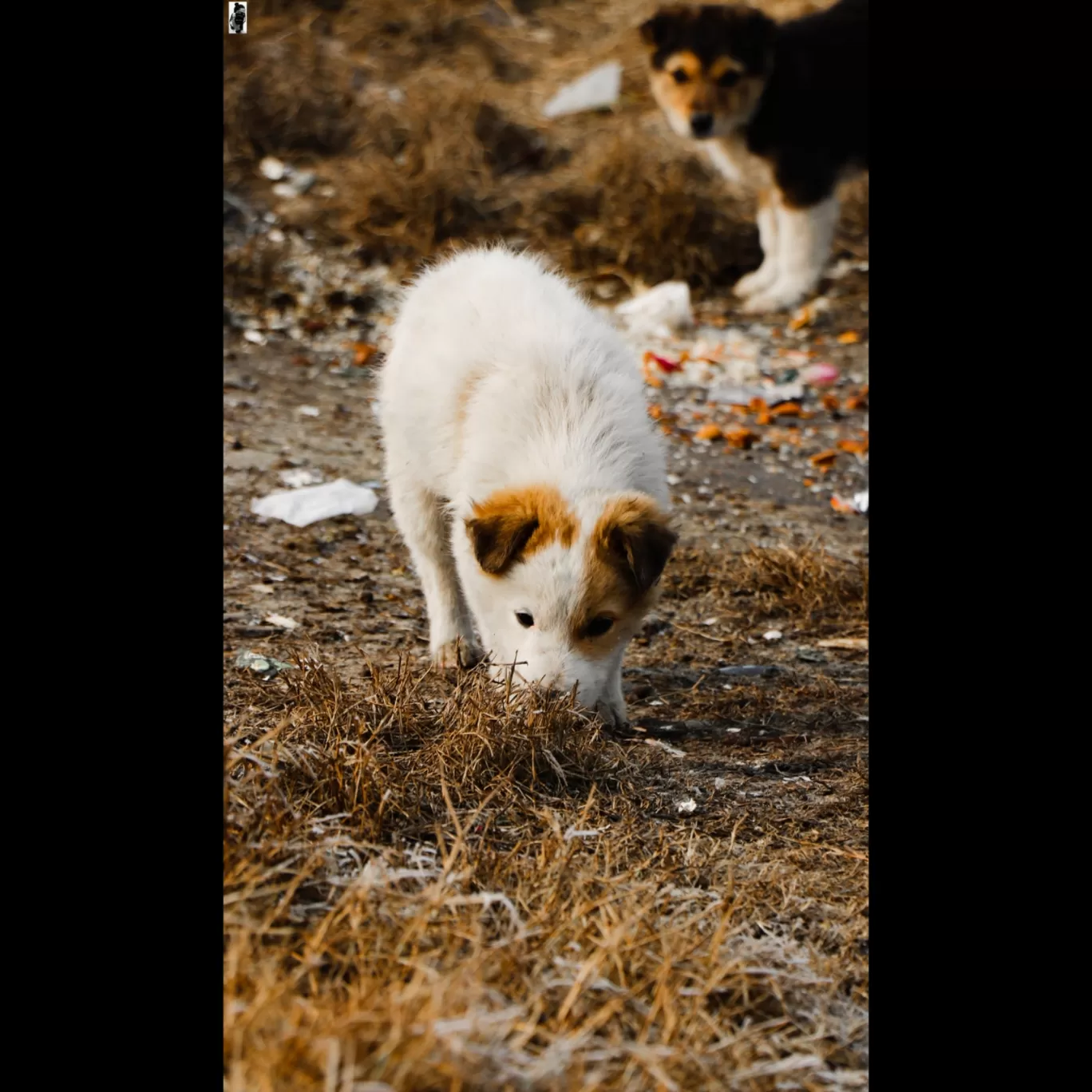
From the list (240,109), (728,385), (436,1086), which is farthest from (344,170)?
(436,1086)

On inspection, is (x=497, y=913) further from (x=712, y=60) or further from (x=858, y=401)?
(x=712, y=60)

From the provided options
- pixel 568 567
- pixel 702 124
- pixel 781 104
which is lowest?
pixel 568 567

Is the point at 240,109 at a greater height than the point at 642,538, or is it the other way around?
the point at 240,109

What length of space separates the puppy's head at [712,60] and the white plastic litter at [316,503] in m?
3.66

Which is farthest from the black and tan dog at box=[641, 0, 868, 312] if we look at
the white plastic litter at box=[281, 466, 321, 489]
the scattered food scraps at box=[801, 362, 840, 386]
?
the white plastic litter at box=[281, 466, 321, 489]

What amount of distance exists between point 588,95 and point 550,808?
784cm

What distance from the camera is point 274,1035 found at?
1.66 m

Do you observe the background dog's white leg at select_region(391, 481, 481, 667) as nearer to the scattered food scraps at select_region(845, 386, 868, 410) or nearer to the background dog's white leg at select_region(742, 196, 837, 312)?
the scattered food scraps at select_region(845, 386, 868, 410)

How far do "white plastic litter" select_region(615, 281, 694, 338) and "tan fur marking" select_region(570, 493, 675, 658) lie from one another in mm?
4275

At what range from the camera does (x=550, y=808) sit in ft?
9.00

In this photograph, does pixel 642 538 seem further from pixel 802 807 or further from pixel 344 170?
pixel 344 170

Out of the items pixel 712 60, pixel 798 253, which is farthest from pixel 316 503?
pixel 712 60

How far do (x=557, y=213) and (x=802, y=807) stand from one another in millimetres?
5778
